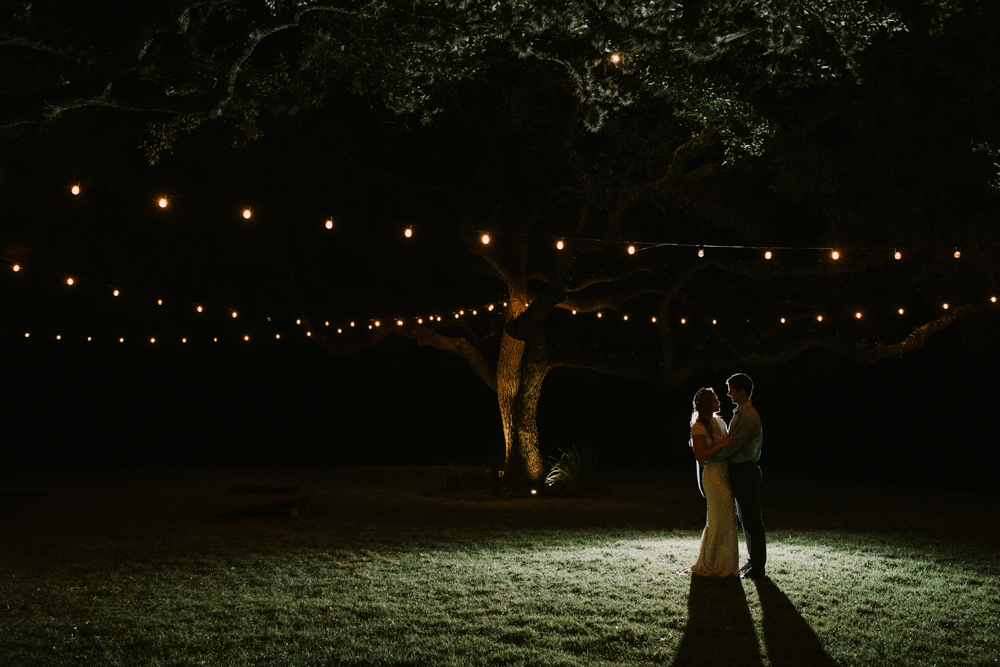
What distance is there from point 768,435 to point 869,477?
100.0 inches

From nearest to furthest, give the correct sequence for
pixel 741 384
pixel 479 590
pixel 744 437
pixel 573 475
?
pixel 479 590 < pixel 744 437 < pixel 741 384 < pixel 573 475

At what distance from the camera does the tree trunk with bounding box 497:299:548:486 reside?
13164mm

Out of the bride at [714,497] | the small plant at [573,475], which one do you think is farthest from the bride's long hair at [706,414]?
the small plant at [573,475]

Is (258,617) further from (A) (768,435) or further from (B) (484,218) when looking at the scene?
(A) (768,435)

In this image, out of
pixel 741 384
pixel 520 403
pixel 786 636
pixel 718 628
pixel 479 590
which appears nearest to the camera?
pixel 786 636

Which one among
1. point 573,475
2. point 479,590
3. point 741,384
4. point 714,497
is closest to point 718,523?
point 714,497

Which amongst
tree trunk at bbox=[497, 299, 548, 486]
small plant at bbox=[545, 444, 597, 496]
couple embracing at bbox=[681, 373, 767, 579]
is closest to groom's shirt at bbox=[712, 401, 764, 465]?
couple embracing at bbox=[681, 373, 767, 579]

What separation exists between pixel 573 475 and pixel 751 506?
280 inches

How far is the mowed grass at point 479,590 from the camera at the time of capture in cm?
430

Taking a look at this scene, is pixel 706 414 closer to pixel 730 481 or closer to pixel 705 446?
pixel 705 446

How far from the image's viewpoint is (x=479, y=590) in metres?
5.68

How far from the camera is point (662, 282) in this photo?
1443cm

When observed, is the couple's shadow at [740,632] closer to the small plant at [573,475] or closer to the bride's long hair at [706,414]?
the bride's long hair at [706,414]

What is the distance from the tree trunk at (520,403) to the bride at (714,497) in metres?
7.10
